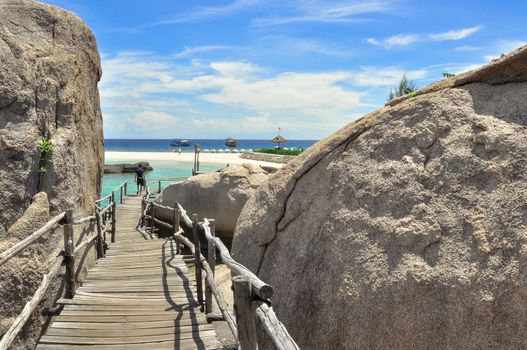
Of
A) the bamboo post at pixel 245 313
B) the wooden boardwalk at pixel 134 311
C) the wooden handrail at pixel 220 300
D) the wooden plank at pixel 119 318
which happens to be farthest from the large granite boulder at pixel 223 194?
the bamboo post at pixel 245 313

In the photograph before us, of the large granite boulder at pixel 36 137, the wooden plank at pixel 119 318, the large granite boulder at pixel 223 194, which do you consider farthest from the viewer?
the large granite boulder at pixel 223 194

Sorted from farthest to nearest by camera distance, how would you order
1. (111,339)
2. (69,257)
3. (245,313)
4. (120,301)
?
(69,257) → (120,301) → (111,339) → (245,313)

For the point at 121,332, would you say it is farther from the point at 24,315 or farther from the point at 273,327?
the point at 273,327

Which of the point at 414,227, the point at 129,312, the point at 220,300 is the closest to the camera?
the point at 414,227

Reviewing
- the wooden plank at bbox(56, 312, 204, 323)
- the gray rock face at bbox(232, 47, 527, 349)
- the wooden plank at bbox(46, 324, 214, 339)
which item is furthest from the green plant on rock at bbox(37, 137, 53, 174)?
the gray rock face at bbox(232, 47, 527, 349)

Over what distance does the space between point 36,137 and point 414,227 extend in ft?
21.8

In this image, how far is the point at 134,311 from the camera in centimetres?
642

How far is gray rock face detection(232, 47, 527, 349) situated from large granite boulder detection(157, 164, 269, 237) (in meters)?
9.99

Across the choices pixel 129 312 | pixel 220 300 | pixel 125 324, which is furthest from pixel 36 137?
pixel 220 300

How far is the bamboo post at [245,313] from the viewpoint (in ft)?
11.3

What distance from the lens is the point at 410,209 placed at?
447cm

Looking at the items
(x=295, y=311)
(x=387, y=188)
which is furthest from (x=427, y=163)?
(x=295, y=311)

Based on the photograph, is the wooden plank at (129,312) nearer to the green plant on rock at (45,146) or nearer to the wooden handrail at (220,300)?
the wooden handrail at (220,300)

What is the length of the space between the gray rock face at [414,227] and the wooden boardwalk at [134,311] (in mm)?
1329
